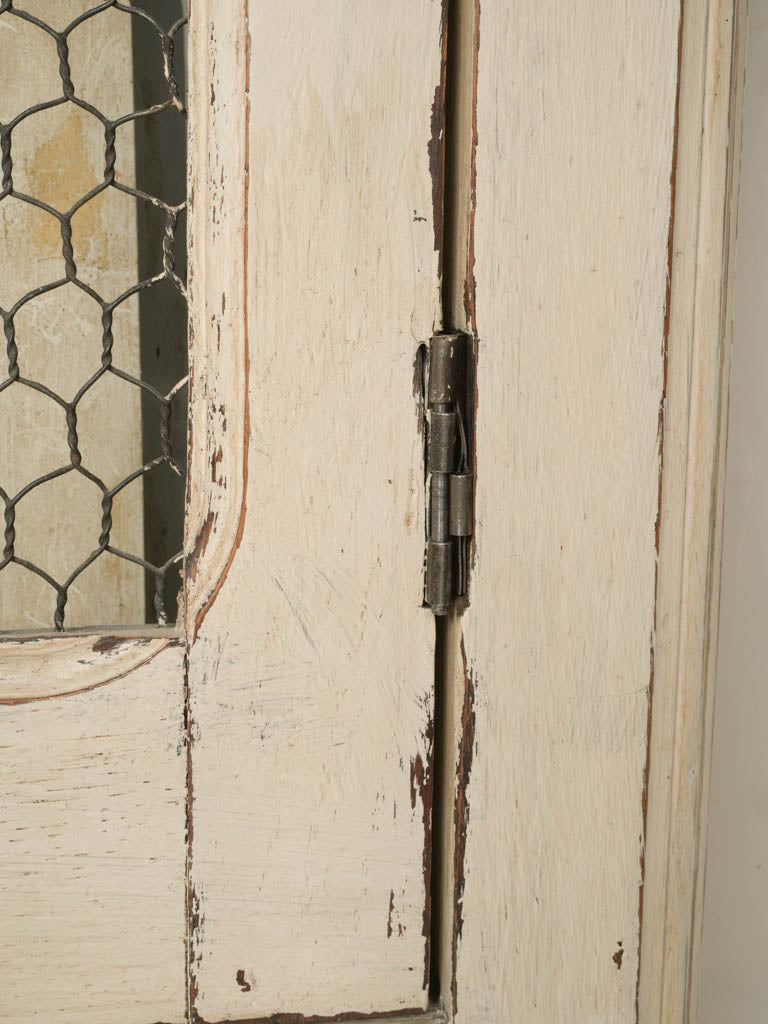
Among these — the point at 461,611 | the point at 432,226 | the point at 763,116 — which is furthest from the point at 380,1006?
the point at 763,116

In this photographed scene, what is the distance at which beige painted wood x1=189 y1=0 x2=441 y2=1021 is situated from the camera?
476mm

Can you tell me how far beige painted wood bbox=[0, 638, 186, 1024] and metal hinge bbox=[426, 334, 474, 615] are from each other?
158mm

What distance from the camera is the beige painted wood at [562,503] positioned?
489 mm

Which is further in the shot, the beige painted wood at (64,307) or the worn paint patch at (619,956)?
the beige painted wood at (64,307)

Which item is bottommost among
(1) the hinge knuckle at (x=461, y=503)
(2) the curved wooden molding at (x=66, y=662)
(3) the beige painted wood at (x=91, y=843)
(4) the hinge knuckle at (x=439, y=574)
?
(3) the beige painted wood at (x=91, y=843)

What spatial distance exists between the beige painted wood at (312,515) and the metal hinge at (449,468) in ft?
0.03

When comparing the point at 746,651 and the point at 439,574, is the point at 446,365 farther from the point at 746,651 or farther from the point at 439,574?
the point at 746,651

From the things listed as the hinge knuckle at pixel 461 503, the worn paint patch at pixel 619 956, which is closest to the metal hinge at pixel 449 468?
the hinge knuckle at pixel 461 503

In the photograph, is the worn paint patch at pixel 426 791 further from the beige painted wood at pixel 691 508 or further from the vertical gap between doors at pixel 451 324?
the beige painted wood at pixel 691 508

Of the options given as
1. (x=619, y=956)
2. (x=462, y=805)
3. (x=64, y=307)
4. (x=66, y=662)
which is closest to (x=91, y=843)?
(x=66, y=662)

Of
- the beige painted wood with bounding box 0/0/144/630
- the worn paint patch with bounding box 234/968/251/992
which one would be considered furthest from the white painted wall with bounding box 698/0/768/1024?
the beige painted wood with bounding box 0/0/144/630

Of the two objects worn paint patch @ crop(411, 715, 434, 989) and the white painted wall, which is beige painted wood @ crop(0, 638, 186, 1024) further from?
the white painted wall

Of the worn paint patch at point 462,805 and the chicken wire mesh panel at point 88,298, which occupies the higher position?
the chicken wire mesh panel at point 88,298

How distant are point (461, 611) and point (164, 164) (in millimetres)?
441
